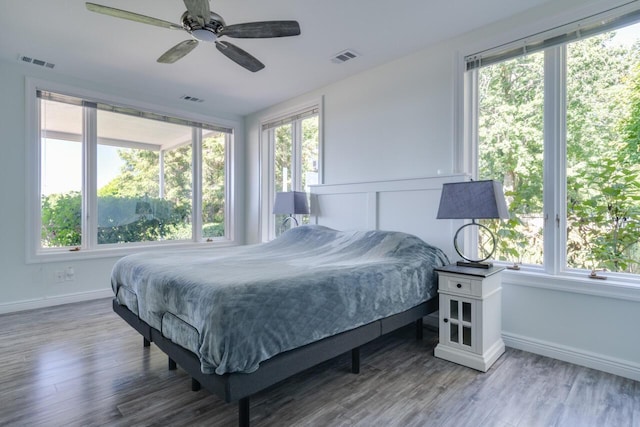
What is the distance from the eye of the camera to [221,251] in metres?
3.06

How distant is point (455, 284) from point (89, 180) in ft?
14.4

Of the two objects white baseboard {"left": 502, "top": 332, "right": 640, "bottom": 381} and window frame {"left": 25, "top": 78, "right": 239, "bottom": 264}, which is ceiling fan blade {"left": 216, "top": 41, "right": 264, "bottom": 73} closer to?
window frame {"left": 25, "top": 78, "right": 239, "bottom": 264}

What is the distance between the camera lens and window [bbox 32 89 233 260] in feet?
12.6

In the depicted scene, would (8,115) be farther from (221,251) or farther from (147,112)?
(221,251)

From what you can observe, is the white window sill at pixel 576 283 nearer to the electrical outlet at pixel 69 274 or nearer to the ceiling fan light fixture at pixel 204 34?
the ceiling fan light fixture at pixel 204 34

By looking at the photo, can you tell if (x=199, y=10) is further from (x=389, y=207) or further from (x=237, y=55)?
(x=389, y=207)

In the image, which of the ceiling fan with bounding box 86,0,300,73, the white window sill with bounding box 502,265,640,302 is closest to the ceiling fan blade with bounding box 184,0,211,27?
the ceiling fan with bounding box 86,0,300,73

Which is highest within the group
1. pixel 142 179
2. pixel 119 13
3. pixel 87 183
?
pixel 119 13

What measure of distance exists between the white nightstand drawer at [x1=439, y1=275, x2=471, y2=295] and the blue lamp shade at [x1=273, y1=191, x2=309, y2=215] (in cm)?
204

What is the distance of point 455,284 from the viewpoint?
2371 millimetres

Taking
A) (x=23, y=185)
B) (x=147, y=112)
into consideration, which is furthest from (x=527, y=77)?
(x=23, y=185)

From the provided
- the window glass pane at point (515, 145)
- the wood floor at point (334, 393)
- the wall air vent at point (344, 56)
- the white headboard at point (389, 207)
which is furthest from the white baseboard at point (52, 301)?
the window glass pane at point (515, 145)

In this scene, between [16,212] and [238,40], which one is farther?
[16,212]

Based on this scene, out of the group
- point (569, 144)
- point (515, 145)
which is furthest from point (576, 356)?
point (515, 145)
